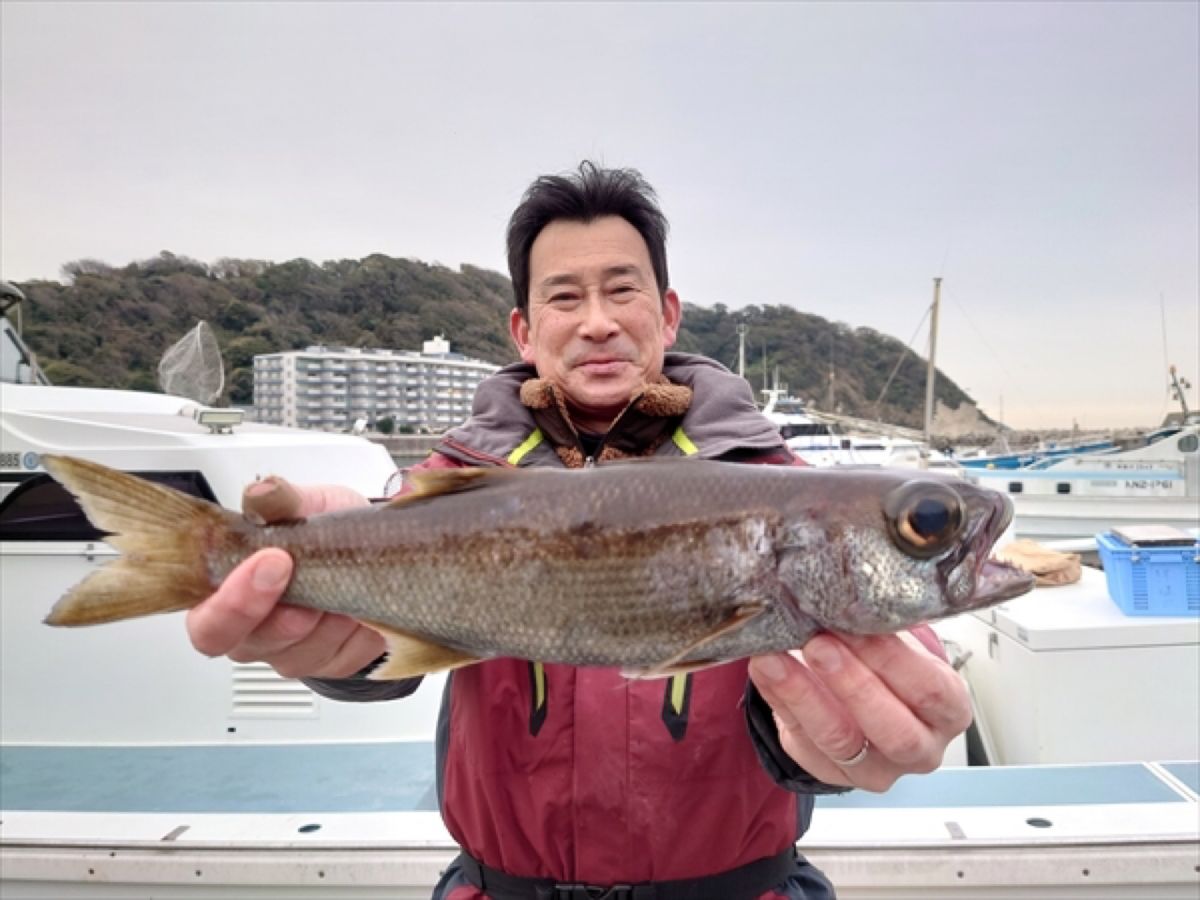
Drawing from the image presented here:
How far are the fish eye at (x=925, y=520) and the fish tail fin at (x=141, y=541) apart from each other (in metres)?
2.01

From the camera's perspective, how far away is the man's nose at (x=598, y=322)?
9.83ft

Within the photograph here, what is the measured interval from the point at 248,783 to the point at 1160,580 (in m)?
7.36

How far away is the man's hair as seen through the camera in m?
3.24

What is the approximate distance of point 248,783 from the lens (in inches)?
217

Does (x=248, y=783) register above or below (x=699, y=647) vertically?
below

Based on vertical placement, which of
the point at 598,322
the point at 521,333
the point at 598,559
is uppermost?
the point at 521,333

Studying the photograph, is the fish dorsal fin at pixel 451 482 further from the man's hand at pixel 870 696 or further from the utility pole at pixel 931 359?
the utility pole at pixel 931 359

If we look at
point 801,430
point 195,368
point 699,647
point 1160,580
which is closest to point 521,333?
point 699,647

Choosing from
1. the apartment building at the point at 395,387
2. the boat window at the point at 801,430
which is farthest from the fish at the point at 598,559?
the apartment building at the point at 395,387

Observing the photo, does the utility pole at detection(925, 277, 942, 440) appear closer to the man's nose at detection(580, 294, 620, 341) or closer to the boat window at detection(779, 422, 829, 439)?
the boat window at detection(779, 422, 829, 439)

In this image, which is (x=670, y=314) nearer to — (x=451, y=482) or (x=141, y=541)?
(x=451, y=482)

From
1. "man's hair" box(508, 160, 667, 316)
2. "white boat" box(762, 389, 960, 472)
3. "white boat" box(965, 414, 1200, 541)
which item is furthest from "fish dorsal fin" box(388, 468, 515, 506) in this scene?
"white boat" box(762, 389, 960, 472)

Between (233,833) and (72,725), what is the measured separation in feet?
10.5

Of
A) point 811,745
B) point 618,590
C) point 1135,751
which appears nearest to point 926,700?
point 811,745
